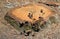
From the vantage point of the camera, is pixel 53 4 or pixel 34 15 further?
pixel 53 4

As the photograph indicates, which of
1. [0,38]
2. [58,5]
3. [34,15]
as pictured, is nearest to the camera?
[0,38]

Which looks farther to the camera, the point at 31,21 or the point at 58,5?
the point at 58,5

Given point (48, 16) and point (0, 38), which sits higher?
point (48, 16)

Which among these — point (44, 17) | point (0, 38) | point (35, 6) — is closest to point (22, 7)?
point (35, 6)

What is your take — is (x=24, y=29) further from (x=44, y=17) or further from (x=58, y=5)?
(x=58, y=5)

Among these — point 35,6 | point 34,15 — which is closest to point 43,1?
point 35,6

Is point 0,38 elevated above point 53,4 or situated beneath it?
situated beneath

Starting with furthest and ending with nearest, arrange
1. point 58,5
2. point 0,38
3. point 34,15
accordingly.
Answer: point 58,5 → point 34,15 → point 0,38

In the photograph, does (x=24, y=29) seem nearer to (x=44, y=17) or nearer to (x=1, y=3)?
(x=44, y=17)
